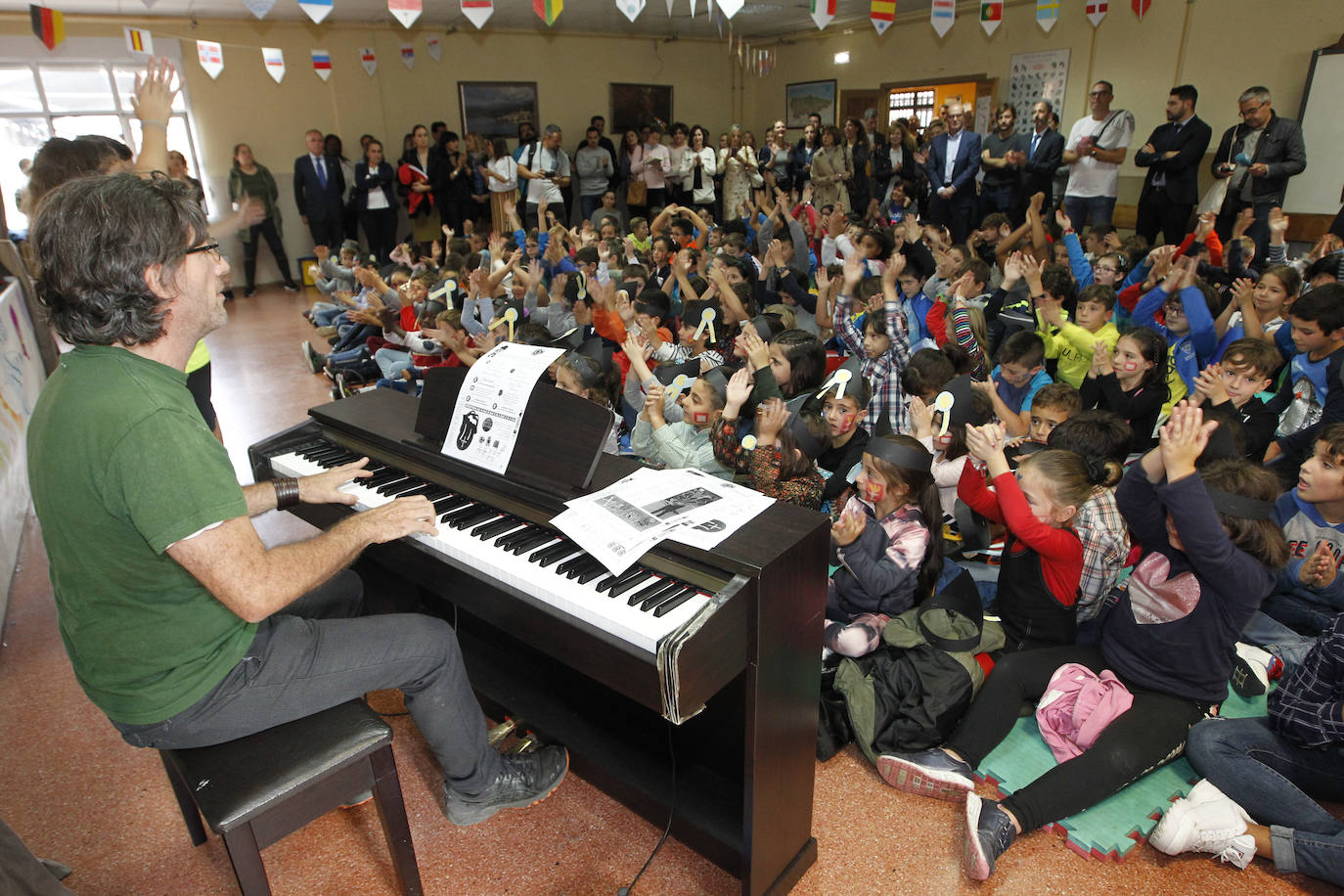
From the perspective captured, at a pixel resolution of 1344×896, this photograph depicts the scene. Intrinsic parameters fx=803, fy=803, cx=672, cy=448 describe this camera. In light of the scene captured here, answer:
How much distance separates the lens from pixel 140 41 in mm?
8789

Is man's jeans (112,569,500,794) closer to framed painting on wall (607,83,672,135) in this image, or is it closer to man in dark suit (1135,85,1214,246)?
man in dark suit (1135,85,1214,246)

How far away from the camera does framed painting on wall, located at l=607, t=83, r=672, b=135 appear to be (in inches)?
499

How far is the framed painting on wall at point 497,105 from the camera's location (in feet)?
37.5

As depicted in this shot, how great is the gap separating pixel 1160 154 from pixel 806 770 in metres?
6.22

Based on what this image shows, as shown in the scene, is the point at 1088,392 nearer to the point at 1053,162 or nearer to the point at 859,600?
the point at 859,600

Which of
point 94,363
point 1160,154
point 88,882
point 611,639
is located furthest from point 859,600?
point 1160,154

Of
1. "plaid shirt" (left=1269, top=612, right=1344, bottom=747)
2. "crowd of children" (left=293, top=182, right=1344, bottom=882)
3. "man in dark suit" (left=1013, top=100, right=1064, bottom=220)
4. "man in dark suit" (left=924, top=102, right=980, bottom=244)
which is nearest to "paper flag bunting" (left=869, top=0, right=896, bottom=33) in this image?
"man in dark suit" (left=924, top=102, right=980, bottom=244)

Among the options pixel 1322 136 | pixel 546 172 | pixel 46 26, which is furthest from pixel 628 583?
pixel 546 172

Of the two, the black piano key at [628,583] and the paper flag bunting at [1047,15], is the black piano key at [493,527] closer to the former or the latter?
the black piano key at [628,583]

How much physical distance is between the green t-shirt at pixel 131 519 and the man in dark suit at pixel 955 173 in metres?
7.16

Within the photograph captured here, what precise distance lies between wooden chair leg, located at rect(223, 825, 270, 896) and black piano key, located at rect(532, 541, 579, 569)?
67 cm

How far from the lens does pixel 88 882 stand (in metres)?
1.90

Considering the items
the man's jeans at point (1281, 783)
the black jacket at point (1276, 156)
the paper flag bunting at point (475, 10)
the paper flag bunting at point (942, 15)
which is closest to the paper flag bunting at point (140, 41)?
the paper flag bunting at point (475, 10)

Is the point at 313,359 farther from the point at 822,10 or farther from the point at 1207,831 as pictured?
the point at 1207,831
